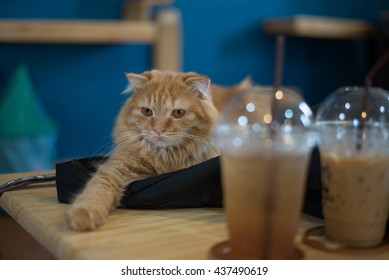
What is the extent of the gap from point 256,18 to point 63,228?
2.87 meters

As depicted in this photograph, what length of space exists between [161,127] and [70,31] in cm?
151

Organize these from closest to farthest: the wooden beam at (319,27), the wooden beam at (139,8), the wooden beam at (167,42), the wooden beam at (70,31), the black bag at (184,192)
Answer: the black bag at (184,192) < the wooden beam at (70,31) < the wooden beam at (139,8) < the wooden beam at (167,42) < the wooden beam at (319,27)

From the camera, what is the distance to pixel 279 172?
69 centimetres

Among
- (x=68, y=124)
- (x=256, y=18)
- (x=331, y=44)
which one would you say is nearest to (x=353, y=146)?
(x=68, y=124)

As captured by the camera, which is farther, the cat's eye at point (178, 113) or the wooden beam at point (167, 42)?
the wooden beam at point (167, 42)

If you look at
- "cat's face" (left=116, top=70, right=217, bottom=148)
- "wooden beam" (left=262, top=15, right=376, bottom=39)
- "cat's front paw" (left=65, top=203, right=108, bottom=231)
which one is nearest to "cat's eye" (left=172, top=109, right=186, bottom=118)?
"cat's face" (left=116, top=70, right=217, bottom=148)

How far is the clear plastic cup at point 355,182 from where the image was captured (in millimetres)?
785

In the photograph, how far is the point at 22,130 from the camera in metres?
2.60

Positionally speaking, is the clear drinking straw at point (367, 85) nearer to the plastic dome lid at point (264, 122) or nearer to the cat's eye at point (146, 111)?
the plastic dome lid at point (264, 122)

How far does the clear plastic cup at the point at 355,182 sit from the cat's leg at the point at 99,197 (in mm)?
380

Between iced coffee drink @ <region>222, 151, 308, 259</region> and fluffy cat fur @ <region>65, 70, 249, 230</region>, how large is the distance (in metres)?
0.43

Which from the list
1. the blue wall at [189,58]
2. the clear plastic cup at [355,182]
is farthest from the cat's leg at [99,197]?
the blue wall at [189,58]

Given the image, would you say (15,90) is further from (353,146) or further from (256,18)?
(353,146)

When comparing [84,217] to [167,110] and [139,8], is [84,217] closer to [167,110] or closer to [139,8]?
[167,110]
